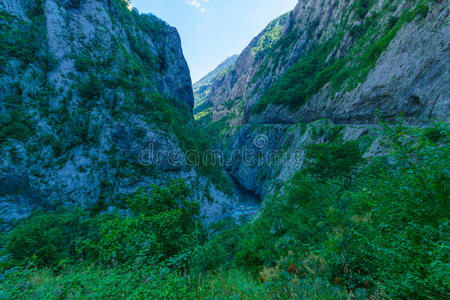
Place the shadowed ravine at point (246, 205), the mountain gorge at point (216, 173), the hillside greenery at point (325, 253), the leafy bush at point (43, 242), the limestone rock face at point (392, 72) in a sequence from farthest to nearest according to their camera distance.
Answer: the shadowed ravine at point (246, 205) → the limestone rock face at point (392, 72) → the leafy bush at point (43, 242) → the mountain gorge at point (216, 173) → the hillside greenery at point (325, 253)

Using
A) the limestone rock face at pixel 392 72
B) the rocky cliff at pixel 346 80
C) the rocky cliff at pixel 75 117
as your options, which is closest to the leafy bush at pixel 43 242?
the rocky cliff at pixel 75 117

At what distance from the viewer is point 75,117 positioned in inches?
746

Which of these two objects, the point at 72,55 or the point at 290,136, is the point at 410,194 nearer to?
the point at 290,136

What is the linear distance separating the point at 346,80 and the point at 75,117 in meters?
34.8

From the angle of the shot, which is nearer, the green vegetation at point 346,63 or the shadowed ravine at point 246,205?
the green vegetation at point 346,63

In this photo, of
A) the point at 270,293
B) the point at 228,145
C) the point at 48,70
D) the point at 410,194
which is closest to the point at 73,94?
the point at 48,70

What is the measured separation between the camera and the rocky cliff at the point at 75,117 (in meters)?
14.7

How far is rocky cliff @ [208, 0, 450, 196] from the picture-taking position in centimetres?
984

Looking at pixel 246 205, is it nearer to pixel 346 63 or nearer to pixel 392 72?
pixel 392 72

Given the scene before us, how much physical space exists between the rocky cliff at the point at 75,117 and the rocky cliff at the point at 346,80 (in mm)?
18331

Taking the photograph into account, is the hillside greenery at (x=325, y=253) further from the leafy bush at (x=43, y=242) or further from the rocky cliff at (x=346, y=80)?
the rocky cliff at (x=346, y=80)

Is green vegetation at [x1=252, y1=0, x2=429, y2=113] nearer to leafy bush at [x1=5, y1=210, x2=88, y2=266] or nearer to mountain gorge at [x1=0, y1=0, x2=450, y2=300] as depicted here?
mountain gorge at [x1=0, y1=0, x2=450, y2=300]

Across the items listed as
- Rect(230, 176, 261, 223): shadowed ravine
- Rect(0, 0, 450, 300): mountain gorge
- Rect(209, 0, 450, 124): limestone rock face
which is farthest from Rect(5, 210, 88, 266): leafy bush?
Rect(230, 176, 261, 223): shadowed ravine

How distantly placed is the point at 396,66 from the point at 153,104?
2875cm
